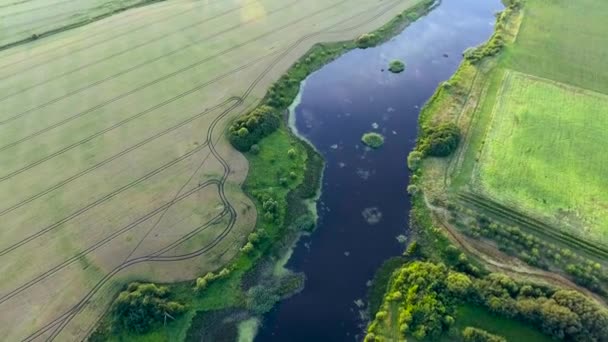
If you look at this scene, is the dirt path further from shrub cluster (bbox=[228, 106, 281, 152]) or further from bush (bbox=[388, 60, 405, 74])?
bush (bbox=[388, 60, 405, 74])

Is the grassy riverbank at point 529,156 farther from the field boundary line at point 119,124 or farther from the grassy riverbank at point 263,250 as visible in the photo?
the field boundary line at point 119,124

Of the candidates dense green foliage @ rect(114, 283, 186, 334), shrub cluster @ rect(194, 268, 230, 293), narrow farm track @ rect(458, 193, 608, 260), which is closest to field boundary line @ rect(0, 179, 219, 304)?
dense green foliage @ rect(114, 283, 186, 334)

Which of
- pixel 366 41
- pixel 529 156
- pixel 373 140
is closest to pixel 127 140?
pixel 373 140

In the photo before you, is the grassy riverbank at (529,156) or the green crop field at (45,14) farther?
the green crop field at (45,14)

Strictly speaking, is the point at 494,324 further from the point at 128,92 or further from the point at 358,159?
the point at 128,92

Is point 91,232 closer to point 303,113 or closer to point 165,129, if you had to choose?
point 165,129

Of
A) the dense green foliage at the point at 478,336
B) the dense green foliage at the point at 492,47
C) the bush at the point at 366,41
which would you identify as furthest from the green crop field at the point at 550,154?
the bush at the point at 366,41
